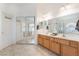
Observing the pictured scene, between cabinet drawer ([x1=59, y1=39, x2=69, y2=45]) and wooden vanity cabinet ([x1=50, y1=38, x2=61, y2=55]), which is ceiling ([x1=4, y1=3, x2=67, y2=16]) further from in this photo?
wooden vanity cabinet ([x1=50, y1=38, x2=61, y2=55])

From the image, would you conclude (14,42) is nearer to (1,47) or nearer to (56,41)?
(1,47)

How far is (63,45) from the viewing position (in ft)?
13.6

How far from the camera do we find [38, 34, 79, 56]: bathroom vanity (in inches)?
136

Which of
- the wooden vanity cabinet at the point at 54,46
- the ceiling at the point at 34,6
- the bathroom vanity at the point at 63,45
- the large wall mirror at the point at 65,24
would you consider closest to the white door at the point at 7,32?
the ceiling at the point at 34,6

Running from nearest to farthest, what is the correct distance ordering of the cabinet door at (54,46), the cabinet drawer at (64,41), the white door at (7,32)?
1. the white door at (7,32)
2. the cabinet drawer at (64,41)
3. the cabinet door at (54,46)

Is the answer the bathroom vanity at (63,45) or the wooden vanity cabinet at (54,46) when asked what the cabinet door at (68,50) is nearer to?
the bathroom vanity at (63,45)

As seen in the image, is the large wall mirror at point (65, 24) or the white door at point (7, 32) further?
the large wall mirror at point (65, 24)

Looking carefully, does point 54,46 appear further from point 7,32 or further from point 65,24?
point 7,32

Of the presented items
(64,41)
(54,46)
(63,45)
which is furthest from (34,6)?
(54,46)

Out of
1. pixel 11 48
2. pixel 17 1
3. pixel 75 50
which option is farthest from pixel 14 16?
pixel 75 50

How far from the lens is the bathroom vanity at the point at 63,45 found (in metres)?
3.45

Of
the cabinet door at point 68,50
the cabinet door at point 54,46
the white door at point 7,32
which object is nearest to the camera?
the cabinet door at point 68,50

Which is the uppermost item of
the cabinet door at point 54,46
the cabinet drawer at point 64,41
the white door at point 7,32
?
the white door at point 7,32

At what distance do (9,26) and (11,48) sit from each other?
66 cm
